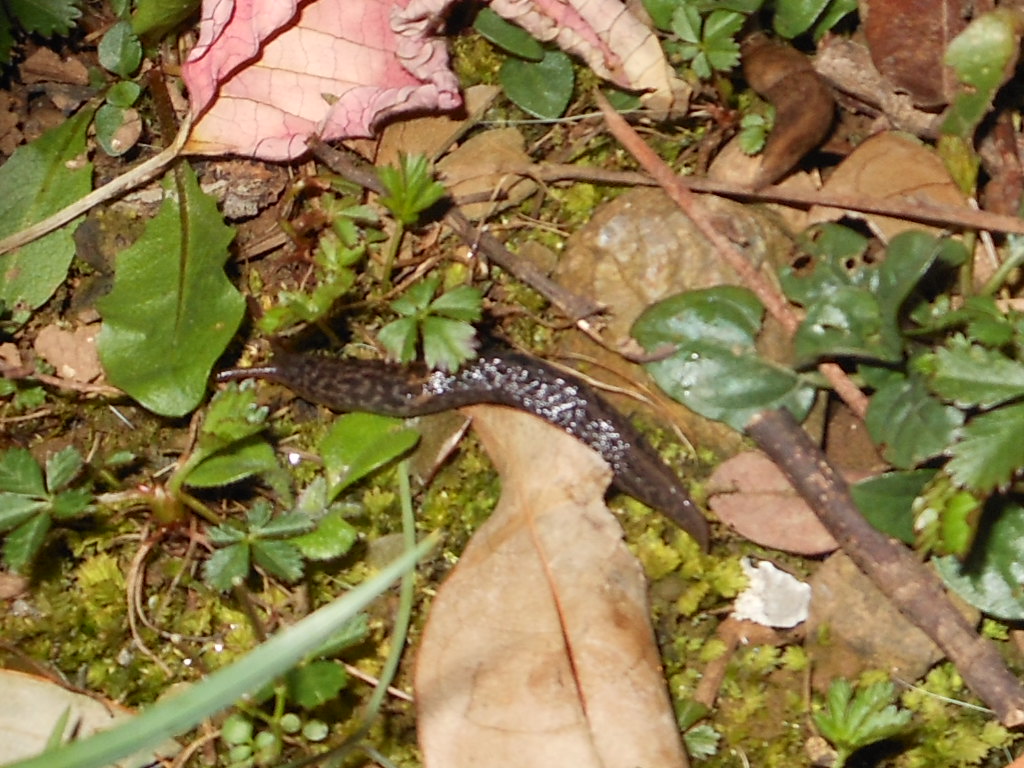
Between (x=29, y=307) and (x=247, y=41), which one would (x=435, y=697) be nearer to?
(x=29, y=307)

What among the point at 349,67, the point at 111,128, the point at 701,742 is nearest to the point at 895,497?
the point at 701,742

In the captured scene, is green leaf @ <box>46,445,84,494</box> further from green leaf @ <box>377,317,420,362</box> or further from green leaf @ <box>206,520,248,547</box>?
green leaf @ <box>377,317,420,362</box>

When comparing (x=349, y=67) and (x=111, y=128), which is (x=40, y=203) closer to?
(x=111, y=128)

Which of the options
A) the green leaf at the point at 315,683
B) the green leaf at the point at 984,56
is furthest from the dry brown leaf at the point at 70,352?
the green leaf at the point at 984,56

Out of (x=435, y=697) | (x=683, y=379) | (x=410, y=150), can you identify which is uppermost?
(x=410, y=150)

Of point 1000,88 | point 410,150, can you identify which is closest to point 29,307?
point 410,150

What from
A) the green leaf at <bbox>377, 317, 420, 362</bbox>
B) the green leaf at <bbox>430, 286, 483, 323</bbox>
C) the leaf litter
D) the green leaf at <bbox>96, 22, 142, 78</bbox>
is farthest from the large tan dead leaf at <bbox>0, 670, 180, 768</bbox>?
the green leaf at <bbox>96, 22, 142, 78</bbox>

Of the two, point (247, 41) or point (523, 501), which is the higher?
point (247, 41)
